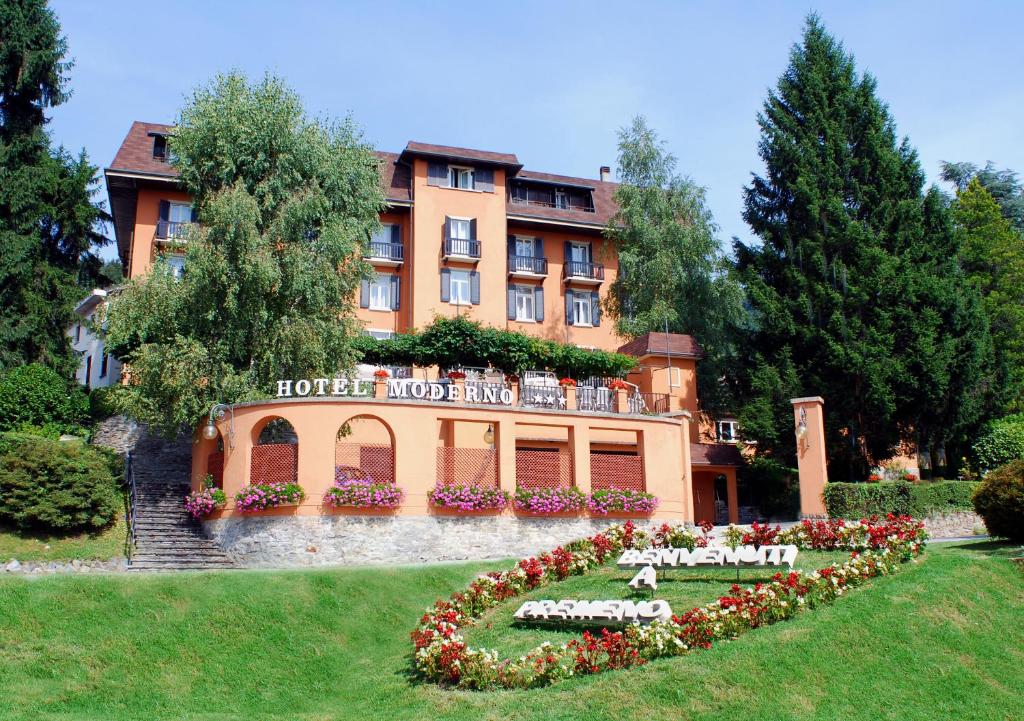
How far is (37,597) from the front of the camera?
14.2 metres

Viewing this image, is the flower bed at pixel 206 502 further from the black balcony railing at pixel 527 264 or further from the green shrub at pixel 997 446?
the green shrub at pixel 997 446

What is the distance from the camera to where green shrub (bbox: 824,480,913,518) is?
25.9 metres

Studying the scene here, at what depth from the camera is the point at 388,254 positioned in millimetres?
37406

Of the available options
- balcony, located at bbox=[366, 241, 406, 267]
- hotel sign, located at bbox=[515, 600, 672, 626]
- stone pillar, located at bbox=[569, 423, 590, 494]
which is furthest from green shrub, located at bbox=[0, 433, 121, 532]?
balcony, located at bbox=[366, 241, 406, 267]

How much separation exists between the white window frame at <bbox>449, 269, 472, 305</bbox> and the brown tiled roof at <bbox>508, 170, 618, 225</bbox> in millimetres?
3659

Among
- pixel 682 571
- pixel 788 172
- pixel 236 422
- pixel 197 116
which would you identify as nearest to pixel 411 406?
pixel 236 422

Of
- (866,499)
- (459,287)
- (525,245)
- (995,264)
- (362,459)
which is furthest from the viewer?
(525,245)

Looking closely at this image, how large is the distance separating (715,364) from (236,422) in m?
18.1

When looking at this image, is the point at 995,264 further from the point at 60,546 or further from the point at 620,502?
the point at 60,546

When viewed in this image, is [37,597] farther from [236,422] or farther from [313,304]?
[313,304]

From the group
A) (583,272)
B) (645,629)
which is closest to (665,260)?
(583,272)

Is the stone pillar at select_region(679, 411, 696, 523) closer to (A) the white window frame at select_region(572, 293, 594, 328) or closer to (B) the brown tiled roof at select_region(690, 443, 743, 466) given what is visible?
(B) the brown tiled roof at select_region(690, 443, 743, 466)

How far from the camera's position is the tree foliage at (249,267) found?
2420cm

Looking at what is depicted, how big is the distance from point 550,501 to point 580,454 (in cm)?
171
